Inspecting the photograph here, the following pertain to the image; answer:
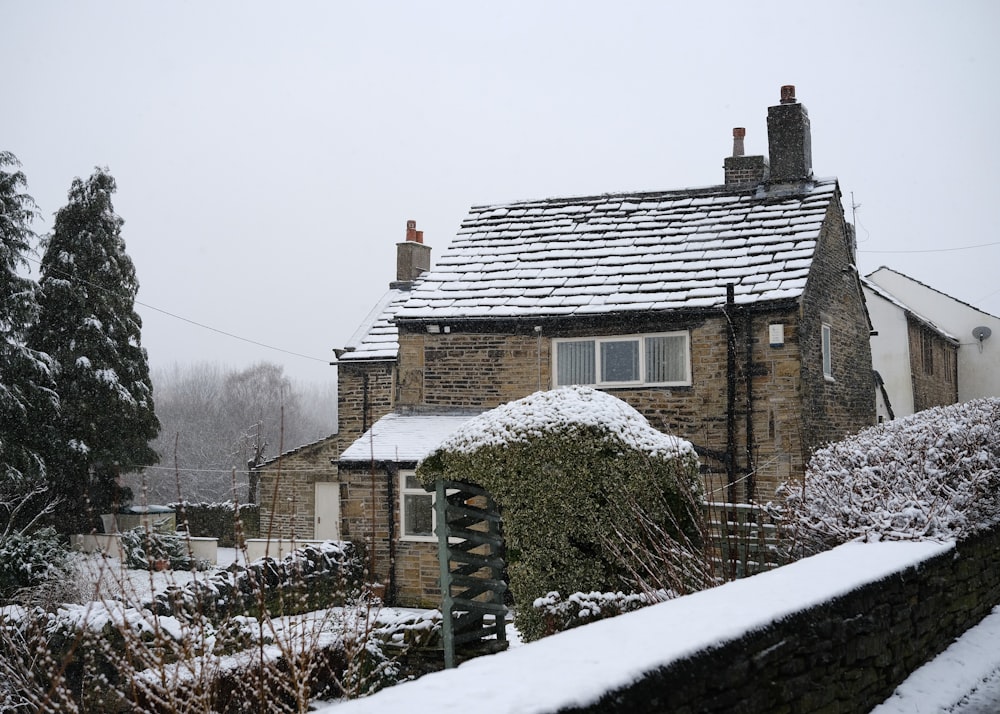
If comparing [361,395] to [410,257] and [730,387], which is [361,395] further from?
[730,387]

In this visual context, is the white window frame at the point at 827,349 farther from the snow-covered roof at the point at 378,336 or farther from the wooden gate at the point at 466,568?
the snow-covered roof at the point at 378,336

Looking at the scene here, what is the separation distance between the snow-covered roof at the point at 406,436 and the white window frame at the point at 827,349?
716 cm

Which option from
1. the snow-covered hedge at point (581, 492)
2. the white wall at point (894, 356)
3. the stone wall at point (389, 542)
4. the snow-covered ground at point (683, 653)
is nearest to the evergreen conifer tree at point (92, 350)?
the stone wall at point (389, 542)

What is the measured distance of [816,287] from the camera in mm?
17328

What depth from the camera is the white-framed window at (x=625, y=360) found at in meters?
16.8

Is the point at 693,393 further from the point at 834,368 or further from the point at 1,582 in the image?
the point at 1,582

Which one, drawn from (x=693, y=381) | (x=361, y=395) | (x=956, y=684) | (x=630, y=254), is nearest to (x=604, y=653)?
(x=956, y=684)

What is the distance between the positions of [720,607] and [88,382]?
81.7 ft

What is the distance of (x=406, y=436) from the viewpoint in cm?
1745

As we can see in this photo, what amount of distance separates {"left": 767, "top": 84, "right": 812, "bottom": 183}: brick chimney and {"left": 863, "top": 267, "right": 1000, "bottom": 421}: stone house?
1082cm

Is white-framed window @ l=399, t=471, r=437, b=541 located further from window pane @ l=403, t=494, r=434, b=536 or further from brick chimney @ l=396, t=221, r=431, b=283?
brick chimney @ l=396, t=221, r=431, b=283

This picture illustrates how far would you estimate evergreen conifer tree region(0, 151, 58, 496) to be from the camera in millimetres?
21438

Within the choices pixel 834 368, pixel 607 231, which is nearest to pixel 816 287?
pixel 834 368

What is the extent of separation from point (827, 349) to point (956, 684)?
38.9 ft
